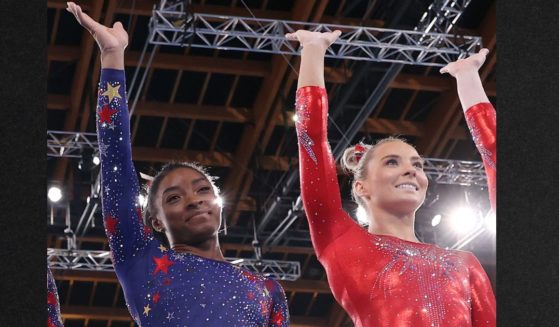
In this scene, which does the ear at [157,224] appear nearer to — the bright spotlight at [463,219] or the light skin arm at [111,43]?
the light skin arm at [111,43]

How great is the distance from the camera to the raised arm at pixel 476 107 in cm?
254

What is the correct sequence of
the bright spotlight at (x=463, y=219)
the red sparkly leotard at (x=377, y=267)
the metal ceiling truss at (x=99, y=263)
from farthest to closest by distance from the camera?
the metal ceiling truss at (x=99, y=263)
the bright spotlight at (x=463, y=219)
the red sparkly leotard at (x=377, y=267)

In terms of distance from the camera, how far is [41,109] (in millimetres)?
941

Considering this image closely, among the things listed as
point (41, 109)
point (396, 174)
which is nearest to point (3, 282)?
point (41, 109)

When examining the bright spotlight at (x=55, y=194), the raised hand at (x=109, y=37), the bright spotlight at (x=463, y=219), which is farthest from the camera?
the bright spotlight at (x=463, y=219)

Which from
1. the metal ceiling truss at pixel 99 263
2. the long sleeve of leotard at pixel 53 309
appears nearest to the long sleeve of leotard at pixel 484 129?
the long sleeve of leotard at pixel 53 309

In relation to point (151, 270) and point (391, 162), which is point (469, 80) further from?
point (151, 270)

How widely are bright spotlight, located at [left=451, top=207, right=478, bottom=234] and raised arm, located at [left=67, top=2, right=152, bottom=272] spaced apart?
9024mm

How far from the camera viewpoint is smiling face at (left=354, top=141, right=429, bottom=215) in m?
2.46

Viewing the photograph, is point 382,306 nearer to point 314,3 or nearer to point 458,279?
point 458,279

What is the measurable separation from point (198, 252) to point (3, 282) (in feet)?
4.64

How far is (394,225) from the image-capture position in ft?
8.17

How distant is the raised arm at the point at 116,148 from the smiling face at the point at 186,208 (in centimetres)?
13

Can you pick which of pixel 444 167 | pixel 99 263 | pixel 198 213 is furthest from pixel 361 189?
pixel 99 263
